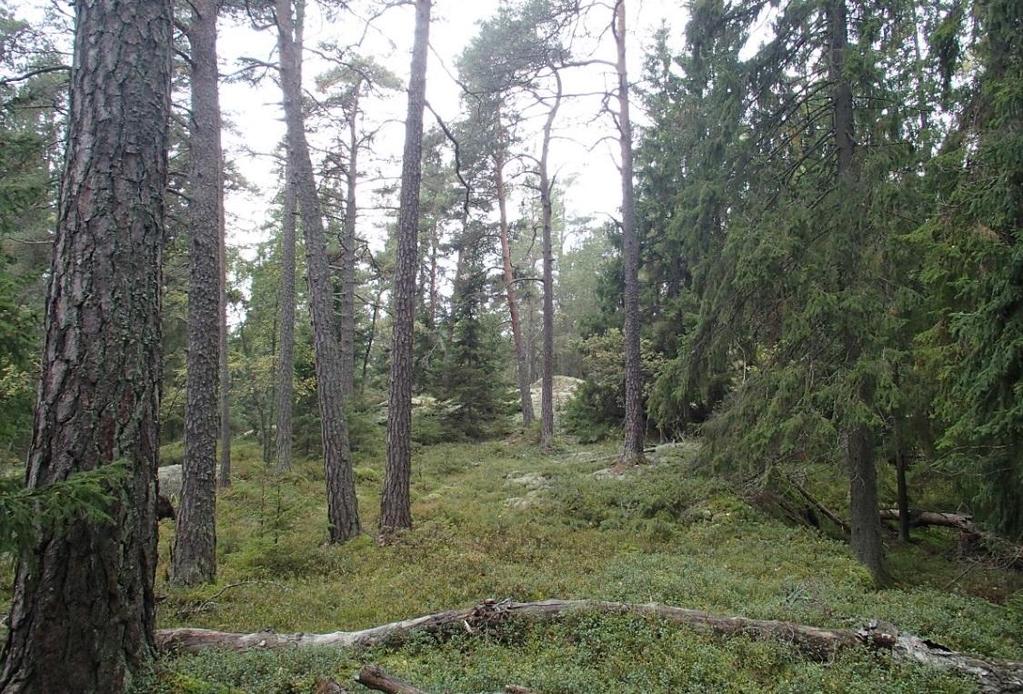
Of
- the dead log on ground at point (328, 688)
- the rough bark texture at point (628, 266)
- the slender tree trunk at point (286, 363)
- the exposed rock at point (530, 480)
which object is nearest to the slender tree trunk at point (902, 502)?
the rough bark texture at point (628, 266)

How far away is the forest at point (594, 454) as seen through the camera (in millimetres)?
3217

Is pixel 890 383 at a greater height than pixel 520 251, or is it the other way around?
pixel 520 251

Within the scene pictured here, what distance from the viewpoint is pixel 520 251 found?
35031 millimetres

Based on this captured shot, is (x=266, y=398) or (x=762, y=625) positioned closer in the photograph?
(x=762, y=625)

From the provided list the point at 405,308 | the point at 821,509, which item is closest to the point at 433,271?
the point at 405,308

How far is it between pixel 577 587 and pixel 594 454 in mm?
10948

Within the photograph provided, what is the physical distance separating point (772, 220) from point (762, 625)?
224 inches

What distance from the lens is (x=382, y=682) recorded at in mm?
3697

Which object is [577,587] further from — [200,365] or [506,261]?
[506,261]

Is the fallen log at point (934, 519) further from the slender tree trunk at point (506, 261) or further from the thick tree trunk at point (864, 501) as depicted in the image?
the slender tree trunk at point (506, 261)

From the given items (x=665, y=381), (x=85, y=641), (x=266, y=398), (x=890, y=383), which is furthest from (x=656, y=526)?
(x=266, y=398)

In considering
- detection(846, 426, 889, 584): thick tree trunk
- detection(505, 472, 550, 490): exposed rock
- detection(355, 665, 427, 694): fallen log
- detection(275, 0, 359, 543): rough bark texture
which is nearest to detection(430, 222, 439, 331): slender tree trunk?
detection(505, 472, 550, 490): exposed rock

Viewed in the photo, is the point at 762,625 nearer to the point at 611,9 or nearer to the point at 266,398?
the point at 611,9

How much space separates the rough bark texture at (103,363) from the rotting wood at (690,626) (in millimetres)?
1331
